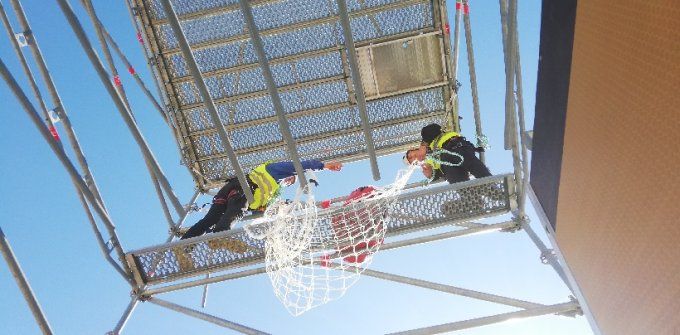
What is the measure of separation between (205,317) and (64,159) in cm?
205

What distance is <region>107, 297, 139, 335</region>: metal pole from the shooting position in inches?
202

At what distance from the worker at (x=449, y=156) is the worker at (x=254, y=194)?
52.3 inches

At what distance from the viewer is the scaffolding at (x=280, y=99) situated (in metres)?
5.63

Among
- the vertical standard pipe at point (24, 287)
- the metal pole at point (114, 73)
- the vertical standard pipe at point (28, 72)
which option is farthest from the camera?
the metal pole at point (114, 73)

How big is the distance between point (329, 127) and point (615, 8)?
6069 millimetres

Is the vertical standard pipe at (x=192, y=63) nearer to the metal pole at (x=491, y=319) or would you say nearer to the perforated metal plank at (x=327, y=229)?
the perforated metal plank at (x=327, y=229)

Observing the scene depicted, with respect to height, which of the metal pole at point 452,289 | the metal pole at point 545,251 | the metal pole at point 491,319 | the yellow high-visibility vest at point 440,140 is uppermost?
the yellow high-visibility vest at point 440,140

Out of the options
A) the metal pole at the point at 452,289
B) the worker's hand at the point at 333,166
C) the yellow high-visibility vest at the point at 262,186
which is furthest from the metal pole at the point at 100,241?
the worker's hand at the point at 333,166

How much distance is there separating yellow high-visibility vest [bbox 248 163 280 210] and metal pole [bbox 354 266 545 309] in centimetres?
169

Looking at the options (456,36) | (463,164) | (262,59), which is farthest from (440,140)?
(262,59)

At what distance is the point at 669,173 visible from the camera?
2.27 m

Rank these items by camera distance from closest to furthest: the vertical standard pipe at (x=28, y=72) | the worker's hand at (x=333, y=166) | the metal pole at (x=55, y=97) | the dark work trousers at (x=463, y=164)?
the metal pole at (x=55, y=97), the vertical standard pipe at (x=28, y=72), the dark work trousers at (x=463, y=164), the worker's hand at (x=333, y=166)

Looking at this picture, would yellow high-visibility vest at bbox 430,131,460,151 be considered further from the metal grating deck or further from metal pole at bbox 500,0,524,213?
metal pole at bbox 500,0,524,213

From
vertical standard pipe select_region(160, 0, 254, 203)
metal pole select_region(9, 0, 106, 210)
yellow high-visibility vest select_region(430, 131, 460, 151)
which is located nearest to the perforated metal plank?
metal pole select_region(9, 0, 106, 210)
